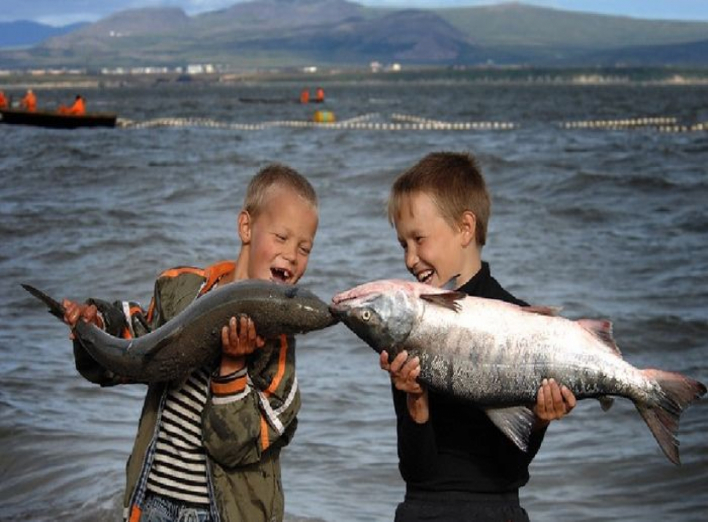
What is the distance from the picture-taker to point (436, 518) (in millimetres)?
3939

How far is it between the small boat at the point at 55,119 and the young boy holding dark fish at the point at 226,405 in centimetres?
4839

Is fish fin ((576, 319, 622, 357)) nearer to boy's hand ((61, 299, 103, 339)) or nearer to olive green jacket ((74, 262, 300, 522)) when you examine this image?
olive green jacket ((74, 262, 300, 522))

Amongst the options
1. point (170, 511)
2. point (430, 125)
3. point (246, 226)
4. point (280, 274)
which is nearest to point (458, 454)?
point (280, 274)

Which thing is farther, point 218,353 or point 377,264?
point 377,264

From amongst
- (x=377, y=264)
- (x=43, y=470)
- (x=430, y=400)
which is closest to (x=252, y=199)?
(x=430, y=400)

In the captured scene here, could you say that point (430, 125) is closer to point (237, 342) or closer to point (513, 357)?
point (237, 342)

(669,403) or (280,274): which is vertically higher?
(280,274)

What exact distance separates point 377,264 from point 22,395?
6.90m

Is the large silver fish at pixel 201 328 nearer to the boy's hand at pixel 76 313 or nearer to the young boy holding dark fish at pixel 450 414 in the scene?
the boy's hand at pixel 76 313

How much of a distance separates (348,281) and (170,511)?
1083 centimetres

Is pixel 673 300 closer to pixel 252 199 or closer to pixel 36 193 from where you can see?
pixel 252 199

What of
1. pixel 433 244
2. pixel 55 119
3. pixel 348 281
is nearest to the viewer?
pixel 433 244

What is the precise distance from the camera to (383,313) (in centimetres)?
351

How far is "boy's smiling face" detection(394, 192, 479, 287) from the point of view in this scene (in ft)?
13.3
